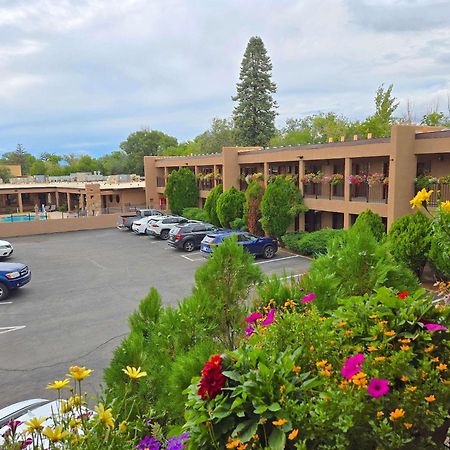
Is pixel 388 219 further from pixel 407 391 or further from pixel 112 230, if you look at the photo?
pixel 112 230

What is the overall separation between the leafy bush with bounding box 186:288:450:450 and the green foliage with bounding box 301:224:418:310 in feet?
5.36

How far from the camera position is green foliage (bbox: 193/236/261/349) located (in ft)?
17.4

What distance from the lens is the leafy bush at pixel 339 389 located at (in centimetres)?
251

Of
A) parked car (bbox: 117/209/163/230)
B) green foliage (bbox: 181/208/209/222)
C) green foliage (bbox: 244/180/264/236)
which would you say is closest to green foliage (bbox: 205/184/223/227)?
green foliage (bbox: 181/208/209/222)

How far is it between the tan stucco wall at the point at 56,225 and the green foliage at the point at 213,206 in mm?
9821

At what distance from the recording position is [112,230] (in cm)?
3412

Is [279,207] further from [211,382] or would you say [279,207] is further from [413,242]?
[211,382]

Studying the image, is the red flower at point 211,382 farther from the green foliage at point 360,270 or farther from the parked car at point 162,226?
the parked car at point 162,226

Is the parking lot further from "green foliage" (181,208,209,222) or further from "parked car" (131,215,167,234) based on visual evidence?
"green foliage" (181,208,209,222)

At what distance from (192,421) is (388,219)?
17801 mm

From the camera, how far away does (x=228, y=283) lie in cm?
557

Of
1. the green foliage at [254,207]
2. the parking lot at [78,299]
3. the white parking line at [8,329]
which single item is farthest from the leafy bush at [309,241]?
the white parking line at [8,329]

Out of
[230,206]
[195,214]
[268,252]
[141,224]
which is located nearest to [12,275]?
[268,252]

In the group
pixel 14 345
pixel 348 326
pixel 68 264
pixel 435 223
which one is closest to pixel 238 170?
pixel 68 264
